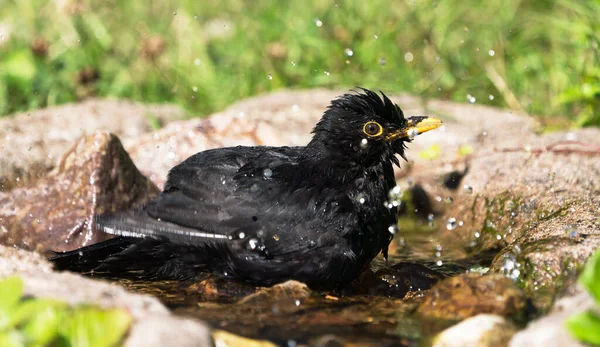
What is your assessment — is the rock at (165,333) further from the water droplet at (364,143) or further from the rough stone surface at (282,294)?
the water droplet at (364,143)

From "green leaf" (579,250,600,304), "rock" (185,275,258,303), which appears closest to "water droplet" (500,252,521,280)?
"rock" (185,275,258,303)

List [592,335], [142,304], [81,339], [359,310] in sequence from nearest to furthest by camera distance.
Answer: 1. [592,335]
2. [81,339]
3. [142,304]
4. [359,310]

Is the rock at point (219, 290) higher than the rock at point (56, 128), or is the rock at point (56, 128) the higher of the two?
the rock at point (56, 128)

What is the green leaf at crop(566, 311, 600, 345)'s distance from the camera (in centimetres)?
259

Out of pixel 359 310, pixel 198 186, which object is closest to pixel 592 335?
pixel 359 310

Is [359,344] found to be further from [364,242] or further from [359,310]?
[364,242]

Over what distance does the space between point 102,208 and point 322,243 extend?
1632 millimetres

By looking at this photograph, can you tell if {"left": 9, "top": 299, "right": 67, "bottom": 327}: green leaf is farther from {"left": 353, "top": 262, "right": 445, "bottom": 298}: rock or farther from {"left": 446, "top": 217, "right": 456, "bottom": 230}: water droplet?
{"left": 446, "top": 217, "right": 456, "bottom": 230}: water droplet

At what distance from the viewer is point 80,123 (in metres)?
6.62

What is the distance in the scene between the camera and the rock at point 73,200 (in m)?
5.14

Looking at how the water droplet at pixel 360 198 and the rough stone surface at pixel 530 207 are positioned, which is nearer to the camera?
the rough stone surface at pixel 530 207

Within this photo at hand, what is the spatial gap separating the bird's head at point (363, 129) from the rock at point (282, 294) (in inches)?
31.9

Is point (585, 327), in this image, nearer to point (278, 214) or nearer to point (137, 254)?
point (278, 214)

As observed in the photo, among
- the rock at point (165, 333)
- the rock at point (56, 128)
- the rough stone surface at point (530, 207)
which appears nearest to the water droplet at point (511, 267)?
the rough stone surface at point (530, 207)
